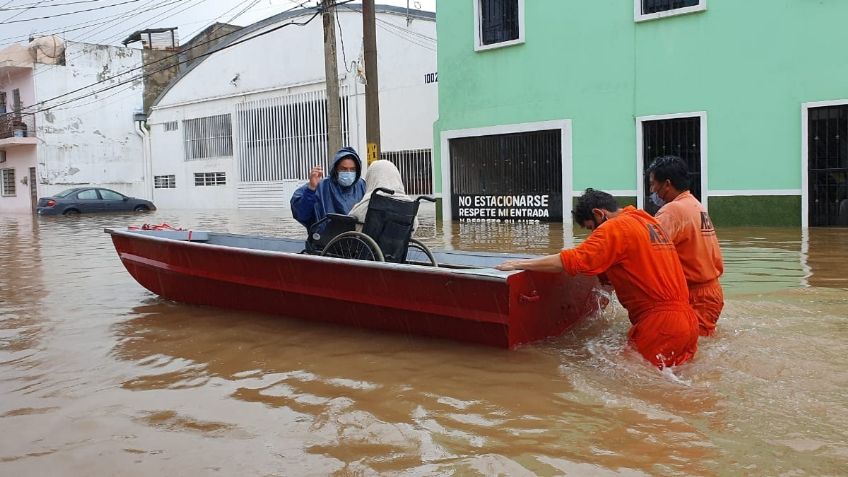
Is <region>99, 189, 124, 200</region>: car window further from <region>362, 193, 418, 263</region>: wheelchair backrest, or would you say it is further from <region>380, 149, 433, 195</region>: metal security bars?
<region>362, 193, 418, 263</region>: wheelchair backrest

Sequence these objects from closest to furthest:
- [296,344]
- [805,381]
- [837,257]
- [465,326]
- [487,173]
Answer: [805,381] → [465,326] → [296,344] → [837,257] → [487,173]

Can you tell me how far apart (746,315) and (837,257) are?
3.98 metres

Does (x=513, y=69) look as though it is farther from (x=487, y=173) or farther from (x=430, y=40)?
(x=430, y=40)

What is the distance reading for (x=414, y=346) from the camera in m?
5.46

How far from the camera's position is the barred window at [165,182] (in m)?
33.3

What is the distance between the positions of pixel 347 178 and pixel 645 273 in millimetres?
3231

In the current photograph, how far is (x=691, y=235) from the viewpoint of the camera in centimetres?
502

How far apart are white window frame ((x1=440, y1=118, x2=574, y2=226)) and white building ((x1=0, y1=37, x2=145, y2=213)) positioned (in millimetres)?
22345

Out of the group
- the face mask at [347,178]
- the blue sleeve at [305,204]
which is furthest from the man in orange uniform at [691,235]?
the blue sleeve at [305,204]

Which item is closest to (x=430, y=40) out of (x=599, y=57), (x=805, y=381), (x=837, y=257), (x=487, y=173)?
(x=487, y=173)

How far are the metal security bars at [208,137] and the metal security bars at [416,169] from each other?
9.39 metres

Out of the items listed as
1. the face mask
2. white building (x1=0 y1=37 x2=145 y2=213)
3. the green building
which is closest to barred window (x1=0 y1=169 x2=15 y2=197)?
white building (x1=0 y1=37 x2=145 y2=213)

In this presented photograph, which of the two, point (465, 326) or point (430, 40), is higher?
point (430, 40)

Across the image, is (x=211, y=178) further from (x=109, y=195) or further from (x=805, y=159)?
(x=805, y=159)
